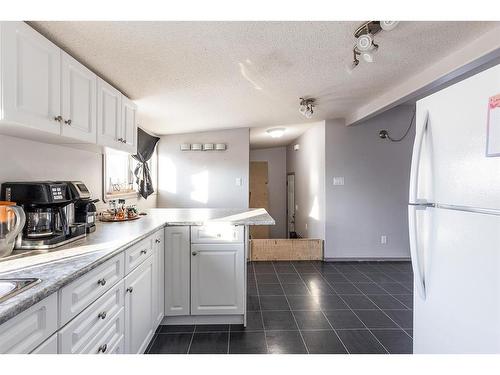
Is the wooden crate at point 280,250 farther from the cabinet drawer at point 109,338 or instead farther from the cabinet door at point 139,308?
the cabinet drawer at point 109,338

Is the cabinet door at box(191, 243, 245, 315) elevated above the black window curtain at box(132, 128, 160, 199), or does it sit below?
below

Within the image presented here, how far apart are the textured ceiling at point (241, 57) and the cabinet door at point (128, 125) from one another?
10 centimetres

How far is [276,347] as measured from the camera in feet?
6.76

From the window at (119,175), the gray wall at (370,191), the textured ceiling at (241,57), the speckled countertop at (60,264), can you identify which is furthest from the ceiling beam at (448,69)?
the window at (119,175)

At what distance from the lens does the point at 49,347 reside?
92 centimetres

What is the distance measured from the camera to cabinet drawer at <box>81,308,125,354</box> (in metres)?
1.22

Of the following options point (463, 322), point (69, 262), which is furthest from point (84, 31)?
point (463, 322)

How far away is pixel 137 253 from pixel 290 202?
5698mm

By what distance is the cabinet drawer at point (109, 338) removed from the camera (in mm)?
1221

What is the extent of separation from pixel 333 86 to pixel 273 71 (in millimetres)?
901

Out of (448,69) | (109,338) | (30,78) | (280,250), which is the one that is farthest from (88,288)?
(280,250)

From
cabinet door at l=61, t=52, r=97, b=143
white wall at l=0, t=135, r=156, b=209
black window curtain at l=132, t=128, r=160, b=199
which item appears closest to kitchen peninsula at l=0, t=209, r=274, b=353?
white wall at l=0, t=135, r=156, b=209

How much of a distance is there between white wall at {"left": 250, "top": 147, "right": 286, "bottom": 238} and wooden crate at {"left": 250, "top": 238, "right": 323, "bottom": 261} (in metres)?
2.99

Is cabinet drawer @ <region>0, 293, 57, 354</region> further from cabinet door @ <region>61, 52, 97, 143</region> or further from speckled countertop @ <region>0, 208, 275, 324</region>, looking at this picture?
cabinet door @ <region>61, 52, 97, 143</region>
